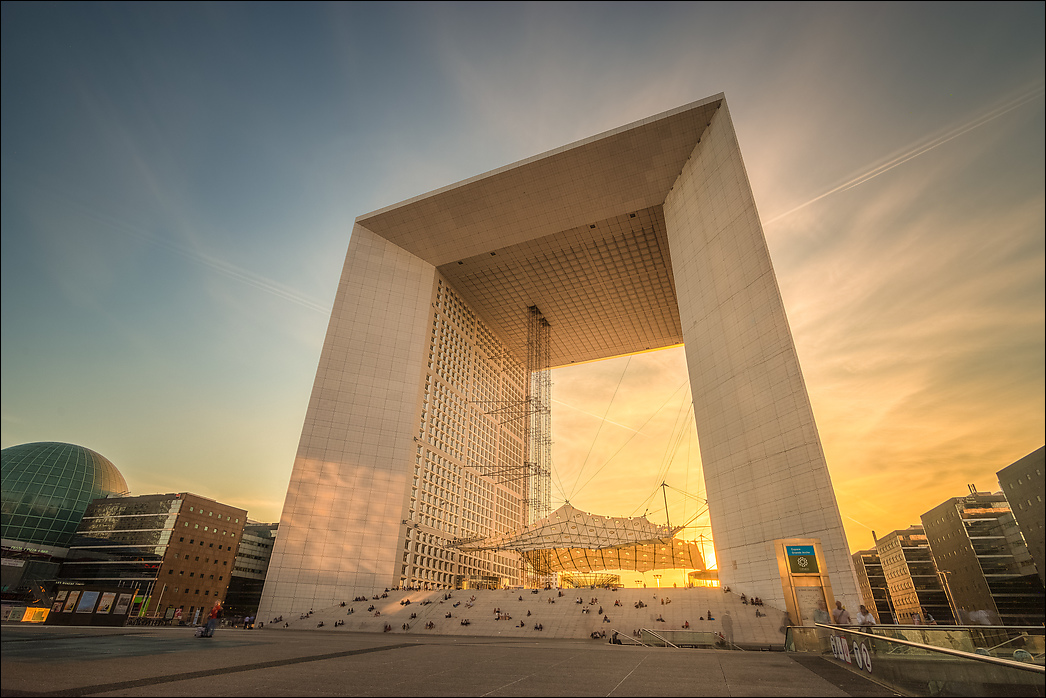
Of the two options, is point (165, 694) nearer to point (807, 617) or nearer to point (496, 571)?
point (807, 617)

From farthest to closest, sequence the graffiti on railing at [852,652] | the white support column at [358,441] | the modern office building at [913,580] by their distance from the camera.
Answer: the modern office building at [913,580]
the white support column at [358,441]
the graffiti on railing at [852,652]

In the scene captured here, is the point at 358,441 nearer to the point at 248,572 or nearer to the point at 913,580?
the point at 248,572

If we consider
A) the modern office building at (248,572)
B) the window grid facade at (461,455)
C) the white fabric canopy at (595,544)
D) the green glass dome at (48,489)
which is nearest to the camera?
the white fabric canopy at (595,544)

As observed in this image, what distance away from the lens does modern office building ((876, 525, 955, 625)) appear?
100 meters

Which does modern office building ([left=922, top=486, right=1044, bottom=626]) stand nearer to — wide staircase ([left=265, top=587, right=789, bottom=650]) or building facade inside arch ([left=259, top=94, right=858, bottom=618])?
building facade inside arch ([left=259, top=94, right=858, bottom=618])

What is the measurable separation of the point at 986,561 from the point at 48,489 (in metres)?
152

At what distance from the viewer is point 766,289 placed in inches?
1270

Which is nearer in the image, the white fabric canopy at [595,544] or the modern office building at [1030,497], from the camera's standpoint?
the white fabric canopy at [595,544]

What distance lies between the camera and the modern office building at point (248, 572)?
89.8 m

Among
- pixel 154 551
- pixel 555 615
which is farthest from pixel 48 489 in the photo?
pixel 555 615

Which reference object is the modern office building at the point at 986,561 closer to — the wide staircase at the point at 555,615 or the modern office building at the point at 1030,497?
the modern office building at the point at 1030,497

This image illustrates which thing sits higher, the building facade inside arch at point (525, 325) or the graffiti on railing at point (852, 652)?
the building facade inside arch at point (525, 325)

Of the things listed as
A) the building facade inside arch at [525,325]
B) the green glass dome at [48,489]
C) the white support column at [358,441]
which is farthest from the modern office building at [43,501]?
the building facade inside arch at [525,325]

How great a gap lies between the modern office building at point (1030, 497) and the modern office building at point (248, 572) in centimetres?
11328
